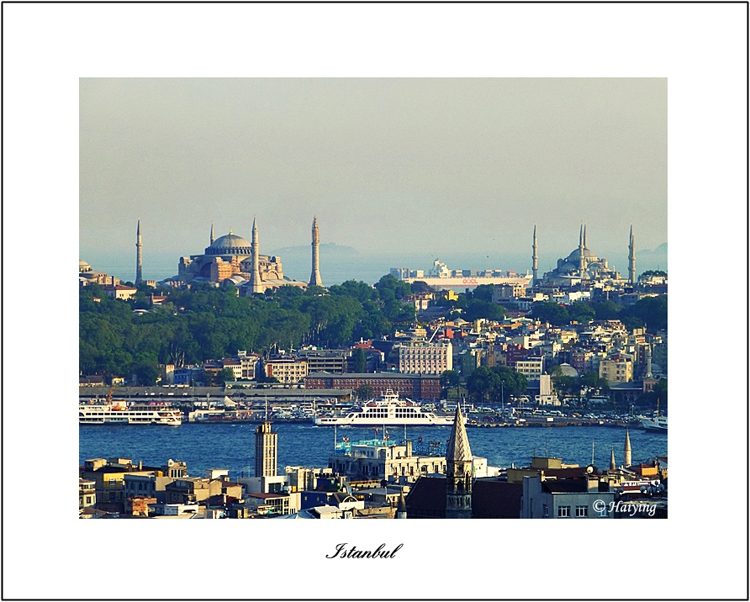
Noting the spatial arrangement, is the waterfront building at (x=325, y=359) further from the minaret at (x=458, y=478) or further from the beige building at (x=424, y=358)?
the minaret at (x=458, y=478)

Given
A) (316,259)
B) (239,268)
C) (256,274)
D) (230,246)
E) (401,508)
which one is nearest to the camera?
(401,508)

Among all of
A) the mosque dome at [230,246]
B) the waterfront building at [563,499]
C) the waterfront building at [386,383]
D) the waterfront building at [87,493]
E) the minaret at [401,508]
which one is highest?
the mosque dome at [230,246]

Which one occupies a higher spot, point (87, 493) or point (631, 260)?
point (631, 260)

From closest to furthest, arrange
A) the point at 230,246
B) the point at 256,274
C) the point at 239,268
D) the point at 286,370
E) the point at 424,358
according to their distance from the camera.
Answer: the point at 286,370 → the point at 424,358 → the point at 230,246 → the point at 256,274 → the point at 239,268

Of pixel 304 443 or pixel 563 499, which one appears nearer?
pixel 563 499

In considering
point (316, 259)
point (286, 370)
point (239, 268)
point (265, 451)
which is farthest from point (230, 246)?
point (265, 451)

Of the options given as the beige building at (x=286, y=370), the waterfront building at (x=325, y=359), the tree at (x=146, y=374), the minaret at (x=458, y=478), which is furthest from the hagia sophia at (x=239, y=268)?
Result: the minaret at (x=458, y=478)

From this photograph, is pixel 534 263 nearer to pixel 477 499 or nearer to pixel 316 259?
pixel 316 259
